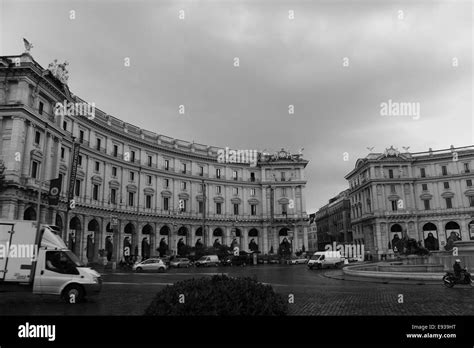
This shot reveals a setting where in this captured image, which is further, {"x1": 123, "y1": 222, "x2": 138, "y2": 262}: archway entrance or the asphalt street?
{"x1": 123, "y1": 222, "x2": 138, "y2": 262}: archway entrance

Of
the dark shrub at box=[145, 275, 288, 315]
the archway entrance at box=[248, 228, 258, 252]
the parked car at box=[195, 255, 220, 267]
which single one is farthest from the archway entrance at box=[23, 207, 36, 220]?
the archway entrance at box=[248, 228, 258, 252]

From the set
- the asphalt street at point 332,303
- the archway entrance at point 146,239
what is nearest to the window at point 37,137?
the asphalt street at point 332,303

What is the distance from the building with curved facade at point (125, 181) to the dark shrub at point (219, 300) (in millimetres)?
13785

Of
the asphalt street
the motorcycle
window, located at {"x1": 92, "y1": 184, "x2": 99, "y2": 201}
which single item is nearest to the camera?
the asphalt street

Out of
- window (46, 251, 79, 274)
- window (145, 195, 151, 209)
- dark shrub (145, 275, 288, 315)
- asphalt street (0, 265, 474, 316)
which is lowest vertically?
asphalt street (0, 265, 474, 316)

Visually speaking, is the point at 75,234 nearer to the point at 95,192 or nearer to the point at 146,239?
the point at 95,192

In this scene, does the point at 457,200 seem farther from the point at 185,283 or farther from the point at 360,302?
the point at 185,283

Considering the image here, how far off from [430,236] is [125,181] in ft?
188

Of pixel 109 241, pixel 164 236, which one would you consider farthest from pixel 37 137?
pixel 164 236

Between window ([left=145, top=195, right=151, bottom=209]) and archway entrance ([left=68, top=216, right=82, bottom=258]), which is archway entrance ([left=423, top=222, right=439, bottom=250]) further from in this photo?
archway entrance ([left=68, top=216, right=82, bottom=258])

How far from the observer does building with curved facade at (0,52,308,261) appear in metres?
32.7

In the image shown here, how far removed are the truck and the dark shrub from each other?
26.6ft

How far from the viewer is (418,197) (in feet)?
245

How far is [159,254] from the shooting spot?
55.8m
